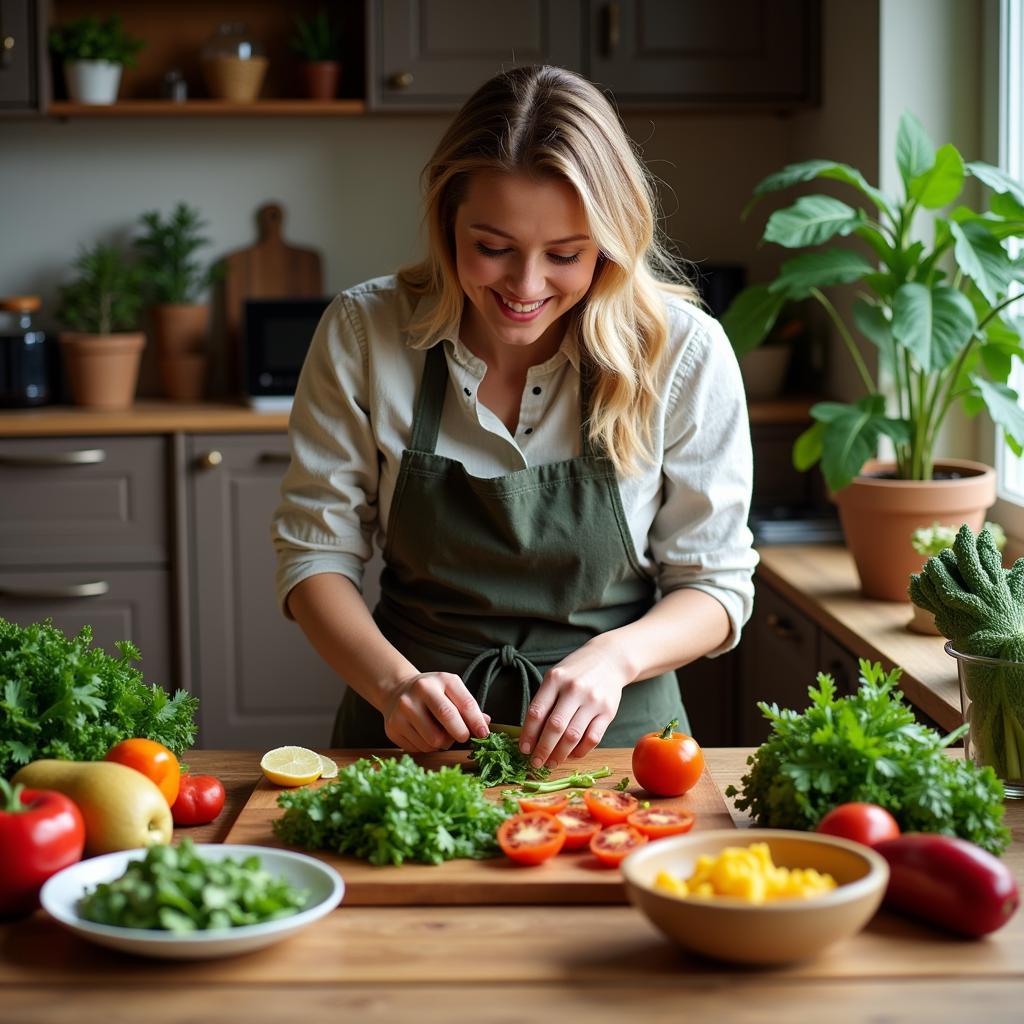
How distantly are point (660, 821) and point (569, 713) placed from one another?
0.69ft

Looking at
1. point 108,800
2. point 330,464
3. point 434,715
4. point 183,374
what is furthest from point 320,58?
point 108,800

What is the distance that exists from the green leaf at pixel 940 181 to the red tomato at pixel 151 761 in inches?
64.1

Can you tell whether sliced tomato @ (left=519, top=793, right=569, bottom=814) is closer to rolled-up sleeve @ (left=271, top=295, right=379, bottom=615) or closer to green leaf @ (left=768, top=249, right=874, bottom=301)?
rolled-up sleeve @ (left=271, top=295, right=379, bottom=615)

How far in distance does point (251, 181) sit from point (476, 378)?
2.18m

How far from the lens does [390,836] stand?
1.21m

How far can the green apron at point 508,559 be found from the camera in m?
1.75

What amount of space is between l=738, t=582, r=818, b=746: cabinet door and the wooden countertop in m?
0.05

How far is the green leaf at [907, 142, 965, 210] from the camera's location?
2314mm

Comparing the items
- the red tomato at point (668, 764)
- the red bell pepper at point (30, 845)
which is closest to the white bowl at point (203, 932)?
the red bell pepper at point (30, 845)

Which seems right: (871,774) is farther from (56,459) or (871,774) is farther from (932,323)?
(56,459)

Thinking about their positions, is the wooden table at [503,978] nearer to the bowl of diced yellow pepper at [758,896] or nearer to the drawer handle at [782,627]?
the bowl of diced yellow pepper at [758,896]

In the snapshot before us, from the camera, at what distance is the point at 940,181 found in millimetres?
2344

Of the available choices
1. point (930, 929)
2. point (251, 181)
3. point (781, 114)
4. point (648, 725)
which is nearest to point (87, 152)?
point (251, 181)

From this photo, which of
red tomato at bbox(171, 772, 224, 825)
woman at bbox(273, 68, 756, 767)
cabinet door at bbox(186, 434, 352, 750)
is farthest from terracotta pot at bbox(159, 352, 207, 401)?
red tomato at bbox(171, 772, 224, 825)
